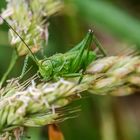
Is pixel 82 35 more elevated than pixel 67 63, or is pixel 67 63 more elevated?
pixel 82 35

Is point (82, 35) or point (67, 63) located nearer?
point (67, 63)

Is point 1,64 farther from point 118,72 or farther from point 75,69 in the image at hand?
point 118,72

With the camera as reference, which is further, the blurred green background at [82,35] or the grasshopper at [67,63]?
the blurred green background at [82,35]

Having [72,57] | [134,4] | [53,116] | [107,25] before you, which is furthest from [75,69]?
[134,4]

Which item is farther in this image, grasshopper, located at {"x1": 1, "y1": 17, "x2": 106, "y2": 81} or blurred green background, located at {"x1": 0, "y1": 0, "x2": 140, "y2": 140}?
blurred green background, located at {"x1": 0, "y1": 0, "x2": 140, "y2": 140}
